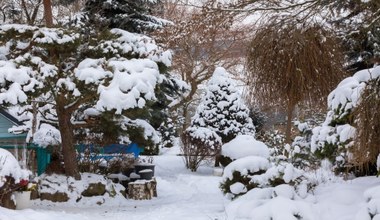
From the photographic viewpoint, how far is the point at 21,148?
1014 cm

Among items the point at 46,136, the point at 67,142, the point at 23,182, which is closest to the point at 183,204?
the point at 67,142

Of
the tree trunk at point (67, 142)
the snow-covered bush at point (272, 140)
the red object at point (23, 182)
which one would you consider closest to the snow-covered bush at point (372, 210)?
the red object at point (23, 182)

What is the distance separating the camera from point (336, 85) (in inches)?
183

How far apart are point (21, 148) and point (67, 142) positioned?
1819mm

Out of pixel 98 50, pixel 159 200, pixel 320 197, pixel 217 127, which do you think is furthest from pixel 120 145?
pixel 320 197

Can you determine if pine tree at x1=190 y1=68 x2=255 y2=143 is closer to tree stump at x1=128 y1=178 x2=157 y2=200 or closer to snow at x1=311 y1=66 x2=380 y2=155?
tree stump at x1=128 y1=178 x2=157 y2=200

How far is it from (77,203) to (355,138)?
574 centimetres

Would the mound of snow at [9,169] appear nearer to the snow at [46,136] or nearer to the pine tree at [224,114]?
the snow at [46,136]

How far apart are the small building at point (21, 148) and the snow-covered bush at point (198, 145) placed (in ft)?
14.5

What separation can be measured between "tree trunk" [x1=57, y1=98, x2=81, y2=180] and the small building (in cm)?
90

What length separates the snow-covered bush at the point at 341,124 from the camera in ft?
14.9

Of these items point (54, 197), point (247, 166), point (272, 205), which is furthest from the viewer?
point (54, 197)

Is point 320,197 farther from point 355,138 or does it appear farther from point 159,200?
point 159,200

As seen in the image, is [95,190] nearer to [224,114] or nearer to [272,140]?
[272,140]
